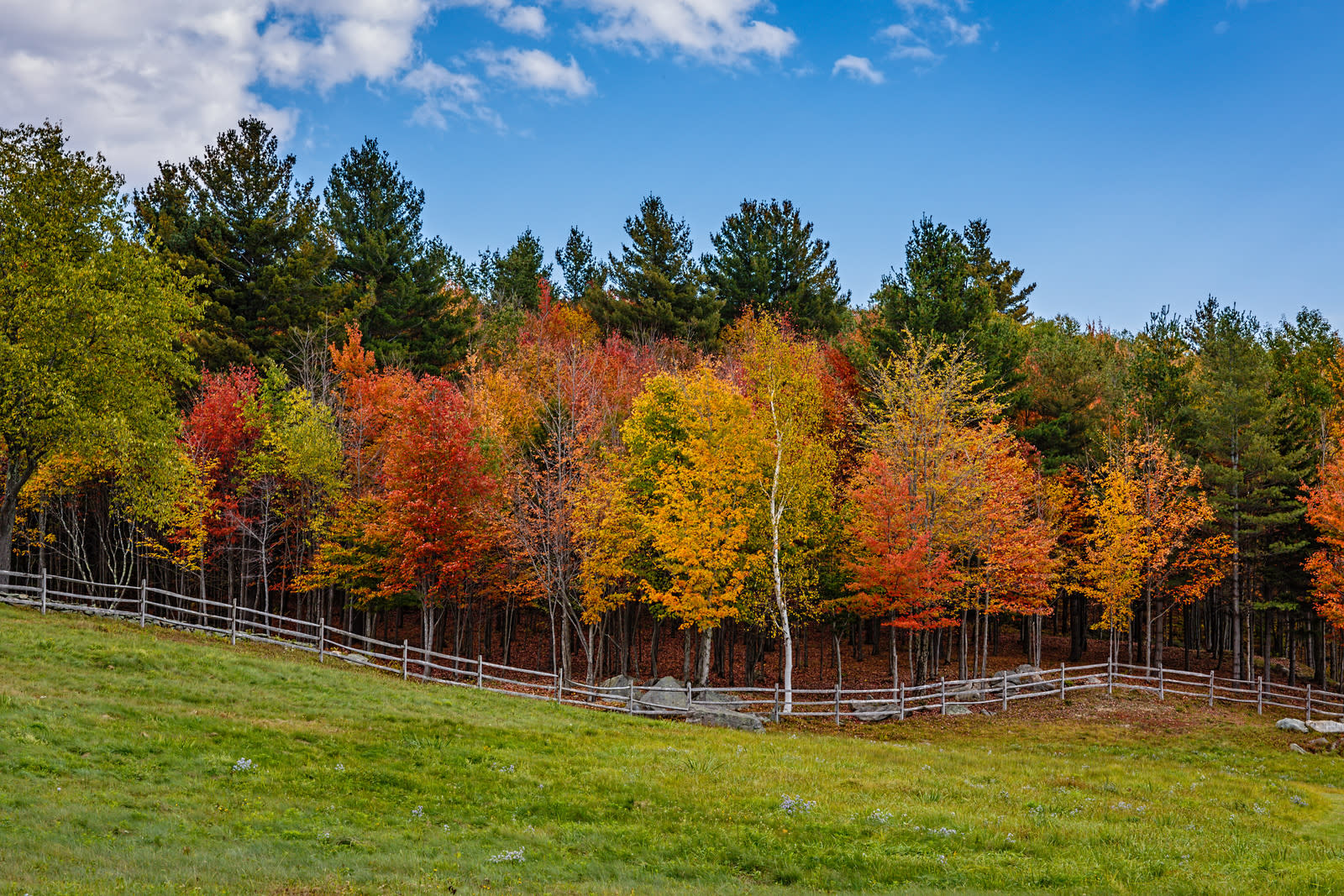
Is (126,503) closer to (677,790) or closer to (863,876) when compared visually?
(677,790)

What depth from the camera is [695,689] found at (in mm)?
29688

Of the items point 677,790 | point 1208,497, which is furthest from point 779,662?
point 677,790

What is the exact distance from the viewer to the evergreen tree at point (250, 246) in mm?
46750

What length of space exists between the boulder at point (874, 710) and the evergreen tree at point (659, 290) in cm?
2939

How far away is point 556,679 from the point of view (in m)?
29.3

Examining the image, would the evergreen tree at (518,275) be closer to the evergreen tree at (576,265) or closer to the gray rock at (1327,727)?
the evergreen tree at (576,265)

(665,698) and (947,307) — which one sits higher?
(947,307)

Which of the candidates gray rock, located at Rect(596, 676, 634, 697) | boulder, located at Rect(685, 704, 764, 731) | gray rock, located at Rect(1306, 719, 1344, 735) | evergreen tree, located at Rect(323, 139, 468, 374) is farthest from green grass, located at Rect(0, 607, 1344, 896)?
evergreen tree, located at Rect(323, 139, 468, 374)

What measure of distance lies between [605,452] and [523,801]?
2145 cm

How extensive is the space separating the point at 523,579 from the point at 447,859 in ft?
76.3

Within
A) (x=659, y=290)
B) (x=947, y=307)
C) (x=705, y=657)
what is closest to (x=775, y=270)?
(x=659, y=290)

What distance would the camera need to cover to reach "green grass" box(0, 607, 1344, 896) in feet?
38.7

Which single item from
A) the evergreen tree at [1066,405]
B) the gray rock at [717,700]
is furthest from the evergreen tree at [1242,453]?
the gray rock at [717,700]

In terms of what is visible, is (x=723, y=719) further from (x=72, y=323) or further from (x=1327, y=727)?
(x=72, y=323)
